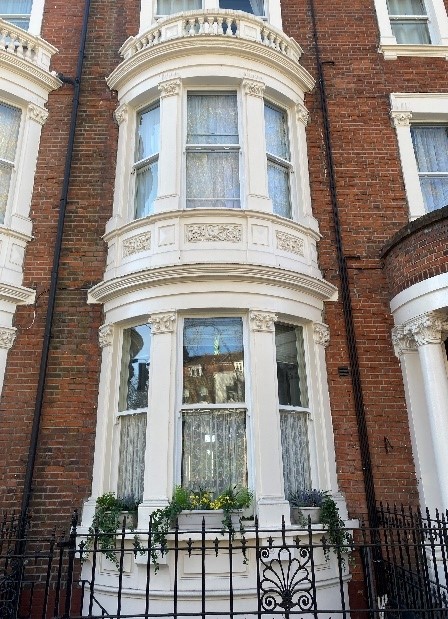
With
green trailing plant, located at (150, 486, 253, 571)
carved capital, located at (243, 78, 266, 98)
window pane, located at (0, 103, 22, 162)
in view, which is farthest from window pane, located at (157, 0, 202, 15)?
green trailing plant, located at (150, 486, 253, 571)

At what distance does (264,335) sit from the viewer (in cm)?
714

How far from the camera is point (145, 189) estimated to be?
8648 mm

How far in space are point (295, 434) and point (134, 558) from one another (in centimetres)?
263

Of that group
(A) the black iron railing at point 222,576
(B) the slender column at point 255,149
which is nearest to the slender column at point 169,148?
(B) the slender column at point 255,149

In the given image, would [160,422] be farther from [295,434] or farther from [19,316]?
[19,316]

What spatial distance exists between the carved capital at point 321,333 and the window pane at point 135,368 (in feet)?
8.16

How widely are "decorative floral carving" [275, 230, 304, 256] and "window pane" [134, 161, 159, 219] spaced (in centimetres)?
212

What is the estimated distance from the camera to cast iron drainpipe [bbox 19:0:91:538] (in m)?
7.06

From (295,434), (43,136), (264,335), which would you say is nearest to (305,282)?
(264,335)

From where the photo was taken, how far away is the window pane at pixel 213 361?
696 cm

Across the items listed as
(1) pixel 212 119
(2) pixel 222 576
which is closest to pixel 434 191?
(1) pixel 212 119

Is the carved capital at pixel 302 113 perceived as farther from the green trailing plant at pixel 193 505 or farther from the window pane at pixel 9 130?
the green trailing plant at pixel 193 505

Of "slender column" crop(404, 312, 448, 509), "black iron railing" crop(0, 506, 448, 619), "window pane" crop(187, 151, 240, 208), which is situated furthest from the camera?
"window pane" crop(187, 151, 240, 208)

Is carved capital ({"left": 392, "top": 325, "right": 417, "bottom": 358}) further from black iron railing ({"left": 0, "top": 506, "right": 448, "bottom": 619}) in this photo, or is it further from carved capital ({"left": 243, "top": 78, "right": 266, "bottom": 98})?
carved capital ({"left": 243, "top": 78, "right": 266, "bottom": 98})
